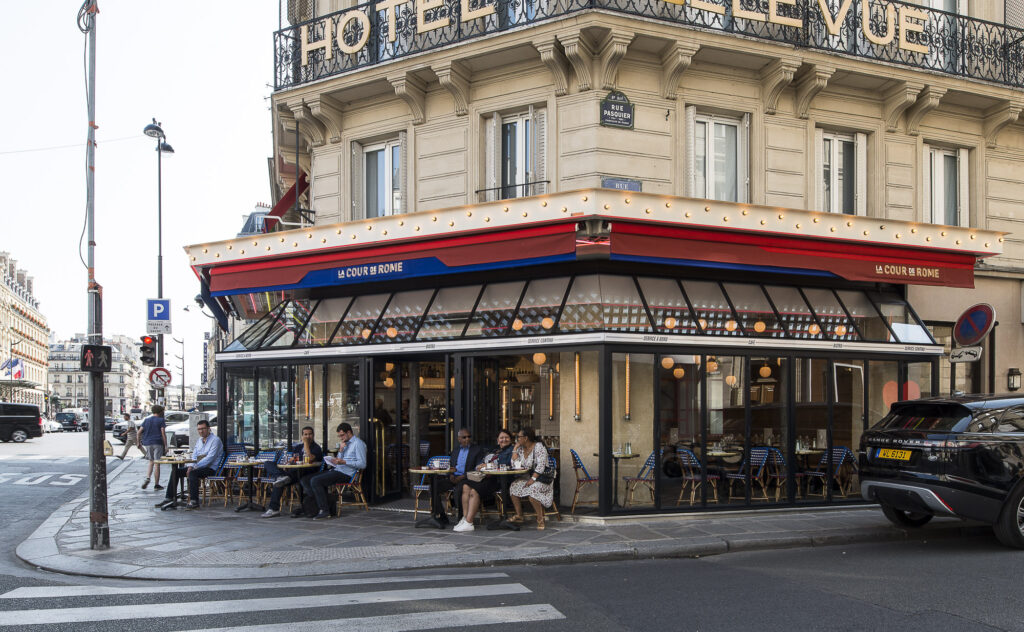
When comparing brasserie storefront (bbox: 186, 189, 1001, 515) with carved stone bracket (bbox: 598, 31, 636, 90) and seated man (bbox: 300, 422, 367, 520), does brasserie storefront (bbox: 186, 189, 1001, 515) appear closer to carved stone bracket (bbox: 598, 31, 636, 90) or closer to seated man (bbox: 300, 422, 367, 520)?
seated man (bbox: 300, 422, 367, 520)

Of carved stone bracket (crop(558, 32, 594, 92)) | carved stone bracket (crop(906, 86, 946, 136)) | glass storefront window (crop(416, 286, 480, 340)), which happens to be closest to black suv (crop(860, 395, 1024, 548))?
carved stone bracket (crop(906, 86, 946, 136))

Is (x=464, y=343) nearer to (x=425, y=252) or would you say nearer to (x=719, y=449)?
(x=425, y=252)

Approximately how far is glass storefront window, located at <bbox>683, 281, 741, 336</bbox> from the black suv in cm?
275

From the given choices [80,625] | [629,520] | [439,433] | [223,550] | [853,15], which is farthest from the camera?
[439,433]

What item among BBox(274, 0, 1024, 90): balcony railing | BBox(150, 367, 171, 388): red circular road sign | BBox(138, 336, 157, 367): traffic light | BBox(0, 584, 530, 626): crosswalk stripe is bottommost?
BBox(0, 584, 530, 626): crosswalk stripe

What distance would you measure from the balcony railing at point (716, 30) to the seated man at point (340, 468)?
6.07 meters

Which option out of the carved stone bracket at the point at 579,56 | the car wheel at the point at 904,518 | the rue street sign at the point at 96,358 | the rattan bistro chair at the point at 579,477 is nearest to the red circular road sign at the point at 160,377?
the rue street sign at the point at 96,358

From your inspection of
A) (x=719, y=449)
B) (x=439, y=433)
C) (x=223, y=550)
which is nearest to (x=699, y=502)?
(x=719, y=449)

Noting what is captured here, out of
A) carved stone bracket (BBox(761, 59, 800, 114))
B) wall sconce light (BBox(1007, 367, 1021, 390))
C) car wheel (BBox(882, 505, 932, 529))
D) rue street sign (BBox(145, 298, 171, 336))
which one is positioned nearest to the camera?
car wheel (BBox(882, 505, 932, 529))

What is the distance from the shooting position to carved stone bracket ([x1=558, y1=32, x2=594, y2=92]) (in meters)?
11.2

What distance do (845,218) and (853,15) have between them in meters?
3.52

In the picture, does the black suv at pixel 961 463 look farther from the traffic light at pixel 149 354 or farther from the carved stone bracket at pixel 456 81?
the traffic light at pixel 149 354

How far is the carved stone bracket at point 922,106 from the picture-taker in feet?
43.1

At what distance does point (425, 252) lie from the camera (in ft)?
38.3
